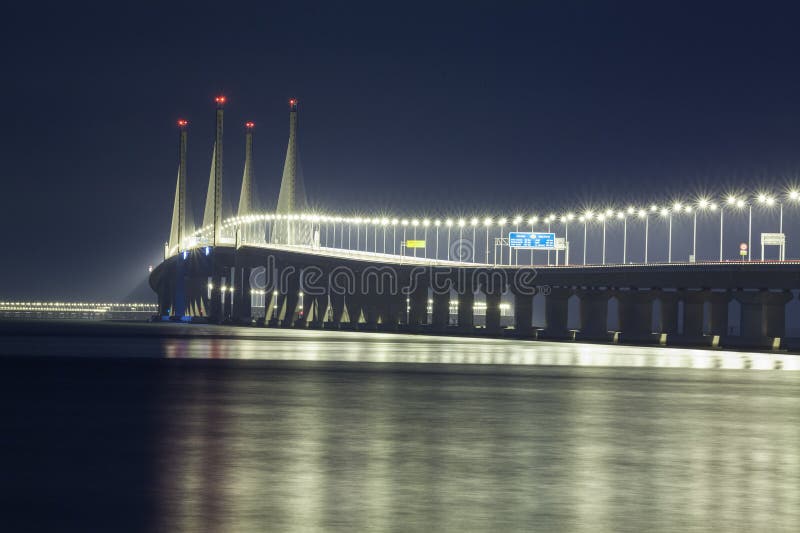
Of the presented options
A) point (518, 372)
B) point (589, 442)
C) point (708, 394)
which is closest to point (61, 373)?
point (518, 372)

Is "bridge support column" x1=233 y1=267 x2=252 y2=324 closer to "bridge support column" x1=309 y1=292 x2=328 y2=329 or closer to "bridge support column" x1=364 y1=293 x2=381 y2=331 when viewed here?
"bridge support column" x1=309 y1=292 x2=328 y2=329

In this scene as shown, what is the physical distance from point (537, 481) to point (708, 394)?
17443 mm

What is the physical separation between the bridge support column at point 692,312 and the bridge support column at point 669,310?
425 cm

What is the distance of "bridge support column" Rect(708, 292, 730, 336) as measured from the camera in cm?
10556

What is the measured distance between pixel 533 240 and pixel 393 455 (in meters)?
140

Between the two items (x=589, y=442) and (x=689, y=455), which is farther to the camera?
(x=589, y=442)

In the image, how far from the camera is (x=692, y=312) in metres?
111

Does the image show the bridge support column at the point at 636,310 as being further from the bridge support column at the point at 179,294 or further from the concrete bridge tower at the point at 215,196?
the bridge support column at the point at 179,294

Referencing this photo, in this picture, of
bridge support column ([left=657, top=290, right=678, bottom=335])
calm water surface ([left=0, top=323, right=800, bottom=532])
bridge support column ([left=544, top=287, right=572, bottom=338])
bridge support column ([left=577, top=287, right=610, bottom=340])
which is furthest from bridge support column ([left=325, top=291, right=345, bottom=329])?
calm water surface ([left=0, top=323, right=800, bottom=532])

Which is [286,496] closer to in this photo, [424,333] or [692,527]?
[692,527]

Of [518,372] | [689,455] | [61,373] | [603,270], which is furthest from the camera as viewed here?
[603,270]

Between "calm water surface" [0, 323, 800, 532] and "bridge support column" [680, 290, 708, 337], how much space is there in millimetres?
77345

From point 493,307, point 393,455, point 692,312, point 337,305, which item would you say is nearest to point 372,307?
point 337,305

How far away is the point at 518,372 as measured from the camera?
4122 cm
